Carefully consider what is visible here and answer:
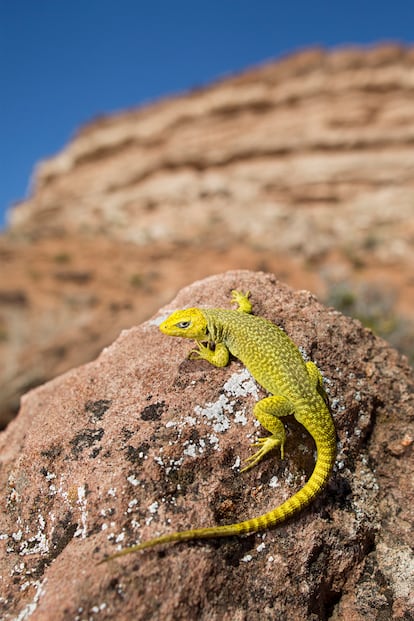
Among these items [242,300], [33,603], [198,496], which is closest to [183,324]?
[242,300]

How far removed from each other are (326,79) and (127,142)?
11.9m

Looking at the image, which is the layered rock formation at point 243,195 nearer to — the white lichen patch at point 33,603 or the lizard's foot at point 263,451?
the lizard's foot at point 263,451

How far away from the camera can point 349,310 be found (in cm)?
954

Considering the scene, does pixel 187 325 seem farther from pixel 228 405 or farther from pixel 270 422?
pixel 270 422

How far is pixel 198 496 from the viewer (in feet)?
8.30

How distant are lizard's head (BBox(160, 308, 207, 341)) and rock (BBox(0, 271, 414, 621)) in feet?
0.46

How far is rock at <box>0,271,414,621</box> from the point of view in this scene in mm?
2305

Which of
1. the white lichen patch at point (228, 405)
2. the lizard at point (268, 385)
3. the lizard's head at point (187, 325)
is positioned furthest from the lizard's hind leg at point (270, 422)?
the lizard's head at point (187, 325)

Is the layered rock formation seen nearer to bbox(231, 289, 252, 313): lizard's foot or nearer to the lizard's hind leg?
bbox(231, 289, 252, 313): lizard's foot

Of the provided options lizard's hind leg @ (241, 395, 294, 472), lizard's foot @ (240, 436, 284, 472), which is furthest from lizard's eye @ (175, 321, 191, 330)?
lizard's foot @ (240, 436, 284, 472)

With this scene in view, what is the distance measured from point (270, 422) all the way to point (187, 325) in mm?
879

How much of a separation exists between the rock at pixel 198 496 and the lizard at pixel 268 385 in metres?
0.08

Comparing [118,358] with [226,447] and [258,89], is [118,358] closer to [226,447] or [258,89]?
[226,447]

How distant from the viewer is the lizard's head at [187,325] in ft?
10.3
